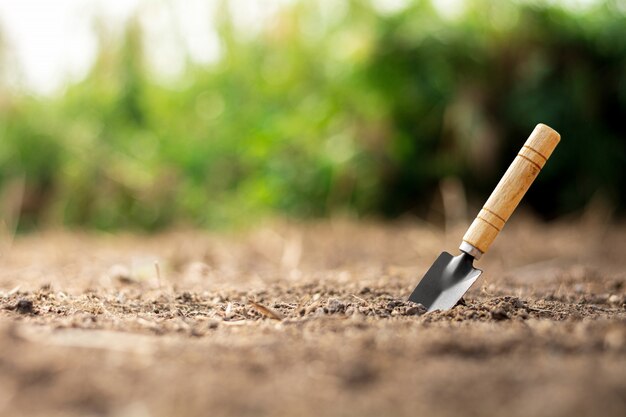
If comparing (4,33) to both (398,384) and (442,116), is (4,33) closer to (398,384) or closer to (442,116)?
(442,116)

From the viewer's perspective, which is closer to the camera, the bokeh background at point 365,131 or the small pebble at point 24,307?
the small pebble at point 24,307

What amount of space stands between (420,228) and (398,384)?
3952 mm

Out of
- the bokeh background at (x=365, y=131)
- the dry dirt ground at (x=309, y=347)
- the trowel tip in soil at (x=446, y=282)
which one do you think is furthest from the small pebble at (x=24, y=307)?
the bokeh background at (x=365, y=131)

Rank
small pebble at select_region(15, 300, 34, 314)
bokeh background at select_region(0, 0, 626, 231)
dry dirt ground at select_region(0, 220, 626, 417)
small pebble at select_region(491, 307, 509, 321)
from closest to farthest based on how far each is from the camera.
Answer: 1. dry dirt ground at select_region(0, 220, 626, 417)
2. small pebble at select_region(491, 307, 509, 321)
3. small pebble at select_region(15, 300, 34, 314)
4. bokeh background at select_region(0, 0, 626, 231)

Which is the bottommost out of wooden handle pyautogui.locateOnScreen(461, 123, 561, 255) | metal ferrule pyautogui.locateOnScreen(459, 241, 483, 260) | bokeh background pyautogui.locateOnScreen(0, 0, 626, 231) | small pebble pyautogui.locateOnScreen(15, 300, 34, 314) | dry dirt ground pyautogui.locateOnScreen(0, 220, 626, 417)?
dry dirt ground pyautogui.locateOnScreen(0, 220, 626, 417)

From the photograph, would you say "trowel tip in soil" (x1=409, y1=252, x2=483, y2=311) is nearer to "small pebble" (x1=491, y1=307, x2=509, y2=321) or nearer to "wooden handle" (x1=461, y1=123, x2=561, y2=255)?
"wooden handle" (x1=461, y1=123, x2=561, y2=255)

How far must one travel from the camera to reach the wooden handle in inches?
91.9

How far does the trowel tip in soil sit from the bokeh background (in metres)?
2.98

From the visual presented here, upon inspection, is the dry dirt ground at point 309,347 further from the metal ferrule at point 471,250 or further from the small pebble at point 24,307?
the metal ferrule at point 471,250

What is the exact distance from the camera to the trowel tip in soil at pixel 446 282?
235 centimetres

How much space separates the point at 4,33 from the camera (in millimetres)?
7488

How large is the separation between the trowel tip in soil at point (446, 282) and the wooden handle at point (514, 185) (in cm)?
10

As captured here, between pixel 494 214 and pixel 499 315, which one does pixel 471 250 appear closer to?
pixel 494 214

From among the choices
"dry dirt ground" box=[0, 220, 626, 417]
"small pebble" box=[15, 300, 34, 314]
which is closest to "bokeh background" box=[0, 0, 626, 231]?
"dry dirt ground" box=[0, 220, 626, 417]
